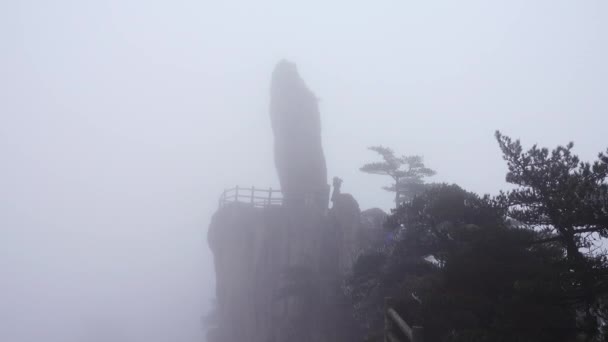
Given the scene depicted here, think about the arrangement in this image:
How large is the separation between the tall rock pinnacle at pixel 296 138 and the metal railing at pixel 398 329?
22046mm

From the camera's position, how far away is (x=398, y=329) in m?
9.09

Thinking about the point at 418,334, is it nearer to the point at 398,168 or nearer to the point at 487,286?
the point at 487,286

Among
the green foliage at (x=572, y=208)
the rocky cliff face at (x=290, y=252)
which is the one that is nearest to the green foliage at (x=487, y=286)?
the green foliage at (x=572, y=208)

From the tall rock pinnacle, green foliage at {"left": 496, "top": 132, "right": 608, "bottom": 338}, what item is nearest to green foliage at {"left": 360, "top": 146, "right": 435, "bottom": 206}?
the tall rock pinnacle

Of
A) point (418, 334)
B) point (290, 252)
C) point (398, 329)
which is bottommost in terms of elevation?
point (398, 329)

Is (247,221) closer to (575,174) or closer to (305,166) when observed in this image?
(305,166)

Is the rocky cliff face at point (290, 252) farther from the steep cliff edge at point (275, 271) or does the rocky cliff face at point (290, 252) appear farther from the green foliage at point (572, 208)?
the green foliage at point (572, 208)

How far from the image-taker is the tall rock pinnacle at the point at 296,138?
110 feet

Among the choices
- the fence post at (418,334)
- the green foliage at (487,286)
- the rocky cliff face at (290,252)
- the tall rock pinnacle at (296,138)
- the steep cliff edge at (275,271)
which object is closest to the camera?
the fence post at (418,334)

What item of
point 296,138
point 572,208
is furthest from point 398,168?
point 572,208

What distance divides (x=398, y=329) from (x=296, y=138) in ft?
90.1

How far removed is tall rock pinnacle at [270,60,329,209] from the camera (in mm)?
33469

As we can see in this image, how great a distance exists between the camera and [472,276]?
1135 cm

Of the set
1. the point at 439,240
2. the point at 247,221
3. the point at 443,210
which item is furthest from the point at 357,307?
the point at 247,221
